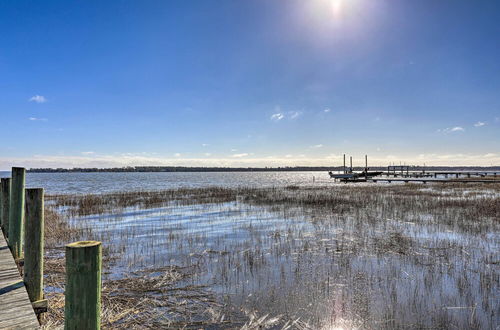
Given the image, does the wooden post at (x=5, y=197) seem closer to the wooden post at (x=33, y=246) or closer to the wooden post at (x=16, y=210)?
the wooden post at (x=16, y=210)

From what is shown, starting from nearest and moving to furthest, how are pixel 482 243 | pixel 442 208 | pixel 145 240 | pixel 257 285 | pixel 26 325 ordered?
pixel 26 325 → pixel 257 285 → pixel 482 243 → pixel 145 240 → pixel 442 208

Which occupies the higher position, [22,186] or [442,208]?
[22,186]

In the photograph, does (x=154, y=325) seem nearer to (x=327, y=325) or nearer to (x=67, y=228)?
(x=327, y=325)

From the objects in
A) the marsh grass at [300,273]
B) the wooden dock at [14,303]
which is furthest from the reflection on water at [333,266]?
the wooden dock at [14,303]

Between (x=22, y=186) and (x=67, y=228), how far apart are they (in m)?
9.14

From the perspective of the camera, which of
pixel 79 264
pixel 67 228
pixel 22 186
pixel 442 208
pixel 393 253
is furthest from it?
pixel 442 208

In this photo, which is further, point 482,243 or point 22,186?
point 482,243

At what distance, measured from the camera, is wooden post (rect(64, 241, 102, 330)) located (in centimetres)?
244

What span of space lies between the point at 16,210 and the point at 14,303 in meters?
3.11

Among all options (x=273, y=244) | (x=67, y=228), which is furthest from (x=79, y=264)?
(x=67, y=228)

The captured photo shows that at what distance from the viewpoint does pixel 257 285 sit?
285 inches

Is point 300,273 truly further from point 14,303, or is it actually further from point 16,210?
point 16,210

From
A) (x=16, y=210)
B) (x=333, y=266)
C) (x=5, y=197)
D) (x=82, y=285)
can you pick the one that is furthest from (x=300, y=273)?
(x=5, y=197)

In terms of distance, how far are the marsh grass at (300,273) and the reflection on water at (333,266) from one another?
30 mm
